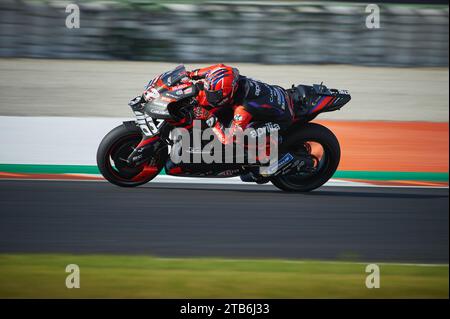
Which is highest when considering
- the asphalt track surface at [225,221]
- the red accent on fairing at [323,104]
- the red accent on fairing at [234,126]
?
the red accent on fairing at [323,104]

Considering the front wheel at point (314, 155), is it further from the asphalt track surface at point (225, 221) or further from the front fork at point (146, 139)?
the front fork at point (146, 139)

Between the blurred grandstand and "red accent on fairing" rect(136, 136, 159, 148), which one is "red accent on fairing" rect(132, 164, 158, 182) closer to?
"red accent on fairing" rect(136, 136, 159, 148)

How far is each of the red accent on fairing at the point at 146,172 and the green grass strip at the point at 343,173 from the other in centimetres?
124

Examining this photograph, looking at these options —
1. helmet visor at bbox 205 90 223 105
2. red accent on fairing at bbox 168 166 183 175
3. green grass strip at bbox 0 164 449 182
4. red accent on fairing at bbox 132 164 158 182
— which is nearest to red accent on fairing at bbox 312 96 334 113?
helmet visor at bbox 205 90 223 105

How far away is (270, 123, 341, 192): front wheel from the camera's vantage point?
8.40 meters

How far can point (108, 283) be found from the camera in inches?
230

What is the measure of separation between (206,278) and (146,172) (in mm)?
2604

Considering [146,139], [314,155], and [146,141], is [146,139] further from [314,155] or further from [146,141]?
[314,155]

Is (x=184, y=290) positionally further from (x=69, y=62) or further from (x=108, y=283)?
(x=69, y=62)

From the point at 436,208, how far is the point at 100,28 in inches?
370

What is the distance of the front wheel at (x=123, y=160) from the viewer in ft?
26.6

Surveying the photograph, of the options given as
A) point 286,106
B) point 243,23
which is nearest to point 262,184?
point 286,106

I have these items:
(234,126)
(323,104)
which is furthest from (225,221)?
(323,104)

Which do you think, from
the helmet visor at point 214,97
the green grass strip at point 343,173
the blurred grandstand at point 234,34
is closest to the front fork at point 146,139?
the helmet visor at point 214,97
